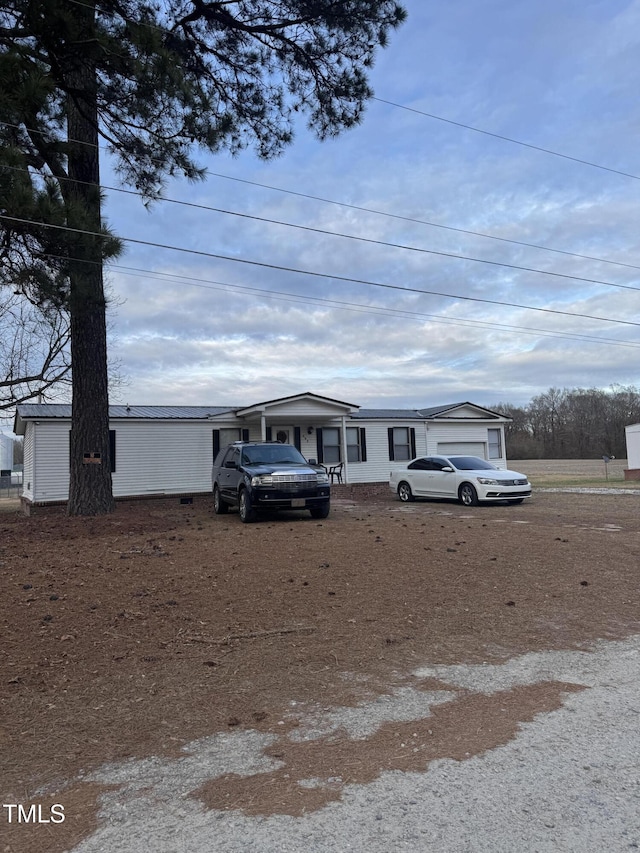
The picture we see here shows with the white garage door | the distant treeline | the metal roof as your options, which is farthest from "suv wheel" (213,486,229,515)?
the distant treeline

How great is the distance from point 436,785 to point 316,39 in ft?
44.3

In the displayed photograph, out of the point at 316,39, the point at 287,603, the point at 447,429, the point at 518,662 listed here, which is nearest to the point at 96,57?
the point at 316,39

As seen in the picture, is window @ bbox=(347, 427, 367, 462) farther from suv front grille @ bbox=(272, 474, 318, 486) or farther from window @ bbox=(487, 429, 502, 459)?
suv front grille @ bbox=(272, 474, 318, 486)

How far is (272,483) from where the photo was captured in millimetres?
11289

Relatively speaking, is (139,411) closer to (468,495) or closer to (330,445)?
(330,445)

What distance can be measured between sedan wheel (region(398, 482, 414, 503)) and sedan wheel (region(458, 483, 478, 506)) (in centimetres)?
185

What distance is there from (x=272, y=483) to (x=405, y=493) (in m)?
6.88

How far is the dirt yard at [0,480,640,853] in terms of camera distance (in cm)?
306

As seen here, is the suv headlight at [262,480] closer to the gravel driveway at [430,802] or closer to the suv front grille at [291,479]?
the suv front grille at [291,479]

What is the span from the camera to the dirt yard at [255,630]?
3061 mm

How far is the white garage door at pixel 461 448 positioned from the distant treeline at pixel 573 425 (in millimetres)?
48945

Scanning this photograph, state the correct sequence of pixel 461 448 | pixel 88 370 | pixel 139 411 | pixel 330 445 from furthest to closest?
pixel 461 448 < pixel 330 445 < pixel 139 411 < pixel 88 370

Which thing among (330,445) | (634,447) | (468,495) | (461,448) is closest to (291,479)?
(468,495)

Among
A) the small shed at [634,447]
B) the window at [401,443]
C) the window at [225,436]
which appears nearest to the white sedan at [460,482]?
the window at [401,443]
